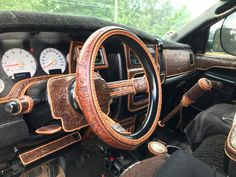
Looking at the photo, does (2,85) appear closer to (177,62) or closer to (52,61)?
(52,61)

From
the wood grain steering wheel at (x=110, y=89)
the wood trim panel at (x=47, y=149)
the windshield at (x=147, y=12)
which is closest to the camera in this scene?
the wood grain steering wheel at (x=110, y=89)

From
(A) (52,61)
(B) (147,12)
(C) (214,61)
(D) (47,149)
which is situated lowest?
(D) (47,149)

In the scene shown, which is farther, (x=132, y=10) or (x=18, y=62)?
(x=132, y=10)

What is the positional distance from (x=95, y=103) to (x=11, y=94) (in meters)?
0.36

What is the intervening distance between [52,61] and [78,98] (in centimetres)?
36

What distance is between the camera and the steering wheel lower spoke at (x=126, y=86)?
960 mm

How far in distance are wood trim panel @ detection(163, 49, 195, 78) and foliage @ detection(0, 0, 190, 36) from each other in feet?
0.83

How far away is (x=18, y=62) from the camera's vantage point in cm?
91

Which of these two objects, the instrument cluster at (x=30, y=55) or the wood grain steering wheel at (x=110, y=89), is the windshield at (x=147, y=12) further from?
the wood grain steering wheel at (x=110, y=89)

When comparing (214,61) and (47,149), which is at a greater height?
(214,61)

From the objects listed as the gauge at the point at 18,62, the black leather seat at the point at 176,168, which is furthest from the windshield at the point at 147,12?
the black leather seat at the point at 176,168

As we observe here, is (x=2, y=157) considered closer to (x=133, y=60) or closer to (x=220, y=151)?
(x=133, y=60)

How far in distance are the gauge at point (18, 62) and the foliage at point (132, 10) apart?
23 cm

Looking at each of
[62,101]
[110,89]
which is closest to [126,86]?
[110,89]
